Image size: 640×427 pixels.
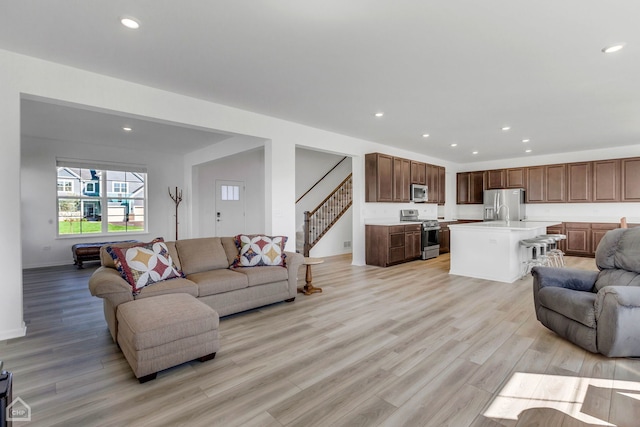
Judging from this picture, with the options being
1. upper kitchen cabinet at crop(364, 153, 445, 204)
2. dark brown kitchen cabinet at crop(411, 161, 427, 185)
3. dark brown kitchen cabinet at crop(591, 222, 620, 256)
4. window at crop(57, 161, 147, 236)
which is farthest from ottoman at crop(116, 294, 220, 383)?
dark brown kitchen cabinet at crop(591, 222, 620, 256)

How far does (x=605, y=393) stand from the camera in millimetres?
2062

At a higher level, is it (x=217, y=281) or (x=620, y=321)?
(x=217, y=281)

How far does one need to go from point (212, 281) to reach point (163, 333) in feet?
3.60

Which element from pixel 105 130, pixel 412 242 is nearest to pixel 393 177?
pixel 412 242

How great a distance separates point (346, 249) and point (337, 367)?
5.83 metres

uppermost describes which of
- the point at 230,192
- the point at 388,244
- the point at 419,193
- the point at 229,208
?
the point at 230,192

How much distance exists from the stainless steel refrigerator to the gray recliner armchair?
5454mm

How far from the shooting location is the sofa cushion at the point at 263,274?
3662 mm

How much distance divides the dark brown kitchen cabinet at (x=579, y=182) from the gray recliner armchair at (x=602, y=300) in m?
5.69

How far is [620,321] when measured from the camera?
7.95ft

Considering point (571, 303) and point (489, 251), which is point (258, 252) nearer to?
point (571, 303)

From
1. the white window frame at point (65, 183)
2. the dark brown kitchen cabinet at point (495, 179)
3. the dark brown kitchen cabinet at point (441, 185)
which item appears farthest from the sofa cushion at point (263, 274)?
the dark brown kitchen cabinet at point (495, 179)

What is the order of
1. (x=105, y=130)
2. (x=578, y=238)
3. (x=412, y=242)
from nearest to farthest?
(x=105, y=130)
(x=412, y=242)
(x=578, y=238)

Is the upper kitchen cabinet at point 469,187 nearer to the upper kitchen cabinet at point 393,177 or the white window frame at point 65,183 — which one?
the upper kitchen cabinet at point 393,177
